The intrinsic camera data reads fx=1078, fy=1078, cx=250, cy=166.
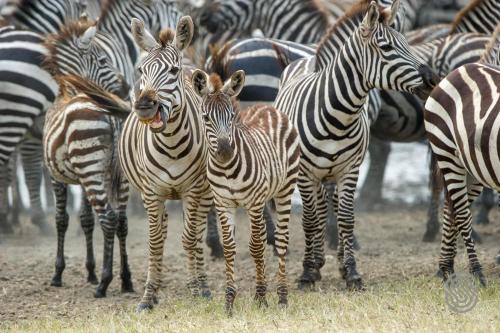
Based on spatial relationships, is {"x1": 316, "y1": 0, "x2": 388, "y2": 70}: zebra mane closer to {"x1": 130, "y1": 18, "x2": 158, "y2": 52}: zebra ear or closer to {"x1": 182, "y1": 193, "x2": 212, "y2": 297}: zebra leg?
{"x1": 182, "y1": 193, "x2": 212, "y2": 297}: zebra leg

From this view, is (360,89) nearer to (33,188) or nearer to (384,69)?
(384,69)

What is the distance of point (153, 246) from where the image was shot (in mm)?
9305

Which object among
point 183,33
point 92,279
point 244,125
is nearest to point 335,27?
point 183,33

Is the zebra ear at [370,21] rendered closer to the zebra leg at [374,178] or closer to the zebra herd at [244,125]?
the zebra herd at [244,125]

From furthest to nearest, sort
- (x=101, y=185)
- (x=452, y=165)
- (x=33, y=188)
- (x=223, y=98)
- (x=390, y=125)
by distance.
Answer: (x=33, y=188) < (x=390, y=125) < (x=101, y=185) < (x=452, y=165) < (x=223, y=98)

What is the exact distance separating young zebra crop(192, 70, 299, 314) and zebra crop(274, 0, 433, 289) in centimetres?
83

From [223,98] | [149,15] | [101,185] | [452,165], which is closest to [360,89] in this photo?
[452,165]

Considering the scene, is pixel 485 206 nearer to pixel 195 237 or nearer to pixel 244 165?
pixel 195 237

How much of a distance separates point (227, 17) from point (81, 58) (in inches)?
177

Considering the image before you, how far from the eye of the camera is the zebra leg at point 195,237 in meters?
9.36

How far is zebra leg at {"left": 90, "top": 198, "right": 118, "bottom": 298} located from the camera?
32.8 ft

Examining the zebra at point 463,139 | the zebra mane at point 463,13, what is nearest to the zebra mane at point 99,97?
the zebra at point 463,139

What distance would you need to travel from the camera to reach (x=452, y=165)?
9.34 metres

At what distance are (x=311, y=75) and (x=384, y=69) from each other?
43.1 inches
